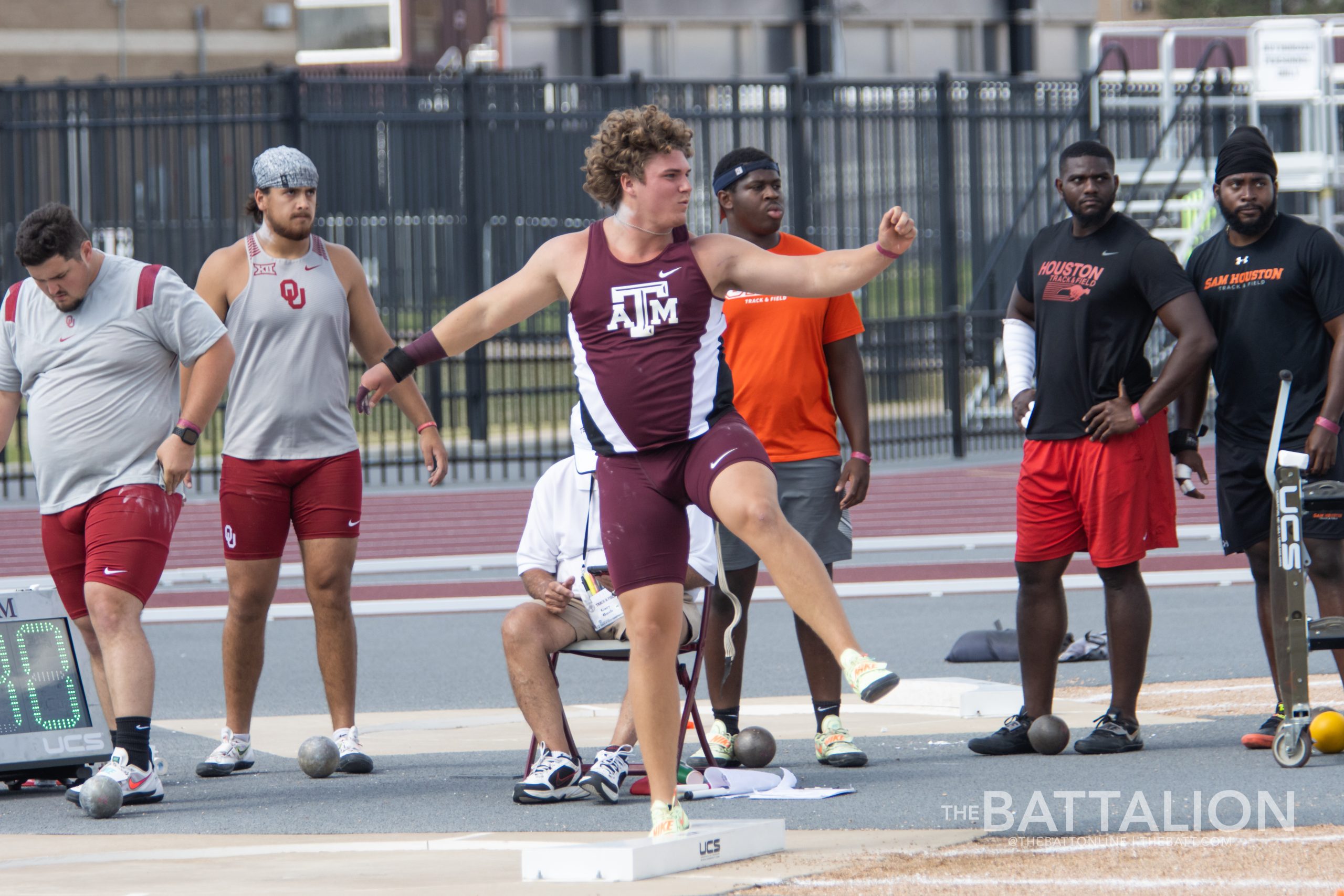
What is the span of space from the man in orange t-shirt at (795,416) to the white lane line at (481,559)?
668 cm

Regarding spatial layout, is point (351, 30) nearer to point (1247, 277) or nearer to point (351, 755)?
point (351, 755)

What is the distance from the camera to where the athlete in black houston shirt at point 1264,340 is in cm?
690

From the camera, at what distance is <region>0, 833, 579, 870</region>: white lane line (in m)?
5.59

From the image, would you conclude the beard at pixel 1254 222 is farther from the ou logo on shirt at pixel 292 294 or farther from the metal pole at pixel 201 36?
the metal pole at pixel 201 36

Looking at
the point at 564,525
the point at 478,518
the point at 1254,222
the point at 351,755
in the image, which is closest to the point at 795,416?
the point at 564,525

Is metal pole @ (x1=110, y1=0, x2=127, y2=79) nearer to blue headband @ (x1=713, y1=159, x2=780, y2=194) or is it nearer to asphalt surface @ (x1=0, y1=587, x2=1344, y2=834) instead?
asphalt surface @ (x1=0, y1=587, x2=1344, y2=834)

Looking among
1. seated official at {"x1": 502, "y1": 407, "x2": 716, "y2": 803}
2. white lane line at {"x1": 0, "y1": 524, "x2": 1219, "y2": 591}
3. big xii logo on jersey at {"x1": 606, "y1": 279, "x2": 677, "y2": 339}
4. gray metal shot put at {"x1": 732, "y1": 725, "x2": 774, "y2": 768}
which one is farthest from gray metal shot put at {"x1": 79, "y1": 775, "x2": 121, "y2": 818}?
white lane line at {"x1": 0, "y1": 524, "x2": 1219, "y2": 591}

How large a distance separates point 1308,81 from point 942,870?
17.3m

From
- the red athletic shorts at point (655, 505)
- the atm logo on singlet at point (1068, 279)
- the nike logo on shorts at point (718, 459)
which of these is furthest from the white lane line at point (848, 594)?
the nike logo on shorts at point (718, 459)

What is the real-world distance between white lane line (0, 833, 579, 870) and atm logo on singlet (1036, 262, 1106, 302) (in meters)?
2.82

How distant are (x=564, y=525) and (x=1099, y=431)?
1985 millimetres

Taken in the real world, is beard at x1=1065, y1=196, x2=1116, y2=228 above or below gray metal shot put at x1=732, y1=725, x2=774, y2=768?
above

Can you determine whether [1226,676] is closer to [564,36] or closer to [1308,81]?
[1308,81]

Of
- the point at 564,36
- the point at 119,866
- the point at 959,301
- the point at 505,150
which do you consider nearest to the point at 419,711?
the point at 119,866
